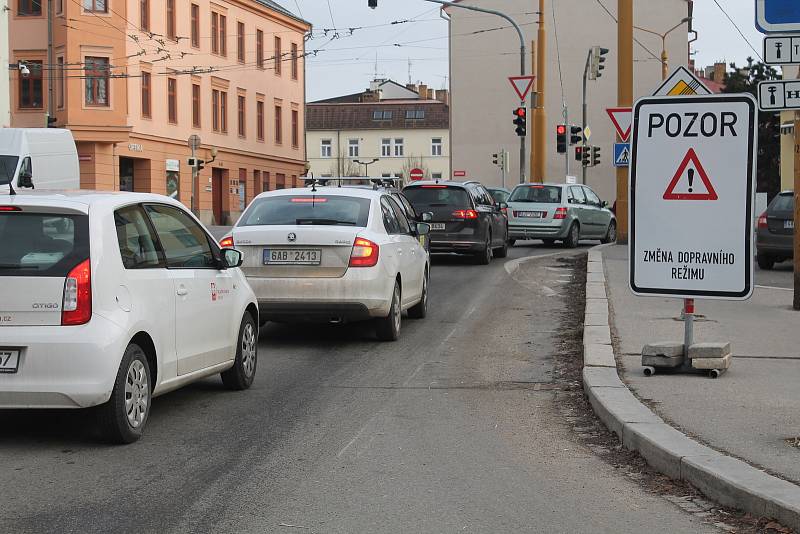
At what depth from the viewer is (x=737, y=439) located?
6746 mm

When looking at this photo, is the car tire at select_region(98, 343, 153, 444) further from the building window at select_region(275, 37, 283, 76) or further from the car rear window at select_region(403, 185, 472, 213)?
the building window at select_region(275, 37, 283, 76)

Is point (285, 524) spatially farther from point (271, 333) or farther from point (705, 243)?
point (271, 333)

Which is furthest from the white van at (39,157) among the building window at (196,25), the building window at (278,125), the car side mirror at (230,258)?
the building window at (278,125)

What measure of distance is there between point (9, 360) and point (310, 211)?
5.51 meters

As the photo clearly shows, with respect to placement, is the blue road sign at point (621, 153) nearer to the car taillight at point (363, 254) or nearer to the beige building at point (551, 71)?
the car taillight at point (363, 254)

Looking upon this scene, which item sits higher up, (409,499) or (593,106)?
(593,106)

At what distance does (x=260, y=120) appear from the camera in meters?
63.8

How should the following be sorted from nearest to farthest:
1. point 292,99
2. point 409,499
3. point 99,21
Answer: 1. point 409,499
2. point 99,21
3. point 292,99

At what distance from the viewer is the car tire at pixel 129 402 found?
23.2ft

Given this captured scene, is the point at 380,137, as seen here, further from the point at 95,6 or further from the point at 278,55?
the point at 95,6

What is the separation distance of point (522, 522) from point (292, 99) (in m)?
64.1

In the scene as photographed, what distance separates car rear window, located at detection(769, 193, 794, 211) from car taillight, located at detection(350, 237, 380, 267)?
39.5ft

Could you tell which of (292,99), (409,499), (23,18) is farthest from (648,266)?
(292,99)

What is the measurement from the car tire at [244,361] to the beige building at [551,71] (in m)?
62.0
